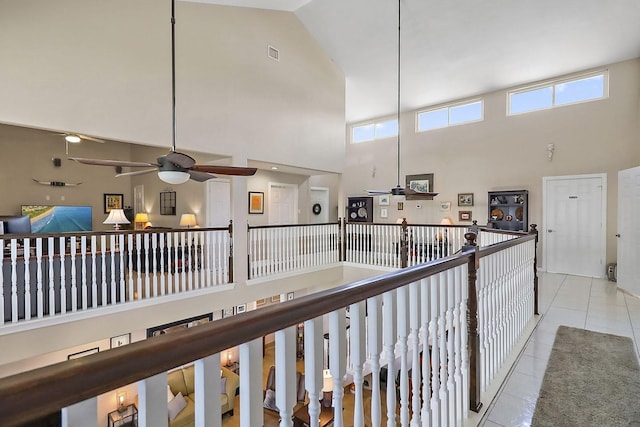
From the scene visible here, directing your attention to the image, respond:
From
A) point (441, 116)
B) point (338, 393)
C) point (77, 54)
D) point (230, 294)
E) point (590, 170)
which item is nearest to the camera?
point (338, 393)

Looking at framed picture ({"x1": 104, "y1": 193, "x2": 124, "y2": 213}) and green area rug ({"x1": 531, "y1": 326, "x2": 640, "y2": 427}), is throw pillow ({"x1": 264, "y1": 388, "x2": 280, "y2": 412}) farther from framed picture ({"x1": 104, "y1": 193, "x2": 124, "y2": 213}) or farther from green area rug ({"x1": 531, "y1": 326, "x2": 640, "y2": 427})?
framed picture ({"x1": 104, "y1": 193, "x2": 124, "y2": 213})

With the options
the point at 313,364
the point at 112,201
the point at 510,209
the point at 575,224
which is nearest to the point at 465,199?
the point at 510,209

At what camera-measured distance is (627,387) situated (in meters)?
2.34

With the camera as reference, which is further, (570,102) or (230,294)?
(570,102)

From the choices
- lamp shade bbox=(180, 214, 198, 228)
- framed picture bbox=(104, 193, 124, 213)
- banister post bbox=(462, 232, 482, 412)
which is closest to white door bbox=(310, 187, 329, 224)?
lamp shade bbox=(180, 214, 198, 228)

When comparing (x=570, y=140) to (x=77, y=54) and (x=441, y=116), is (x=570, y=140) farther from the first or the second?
(x=77, y=54)

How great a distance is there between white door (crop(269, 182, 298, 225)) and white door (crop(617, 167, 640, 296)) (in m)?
6.71

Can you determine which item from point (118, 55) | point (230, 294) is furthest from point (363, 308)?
point (118, 55)

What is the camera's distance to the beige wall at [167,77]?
142 inches

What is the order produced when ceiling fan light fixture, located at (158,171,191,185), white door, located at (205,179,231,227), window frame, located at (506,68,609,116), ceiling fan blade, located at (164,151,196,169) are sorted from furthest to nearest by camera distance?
white door, located at (205,179,231,227) → window frame, located at (506,68,609,116) → ceiling fan light fixture, located at (158,171,191,185) → ceiling fan blade, located at (164,151,196,169)

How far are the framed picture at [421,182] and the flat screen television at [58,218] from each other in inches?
333

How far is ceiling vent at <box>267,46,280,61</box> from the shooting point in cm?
614

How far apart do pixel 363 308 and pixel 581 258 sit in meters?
7.71

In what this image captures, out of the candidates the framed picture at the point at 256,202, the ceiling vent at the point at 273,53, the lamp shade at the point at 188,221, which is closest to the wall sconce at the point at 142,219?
the lamp shade at the point at 188,221
